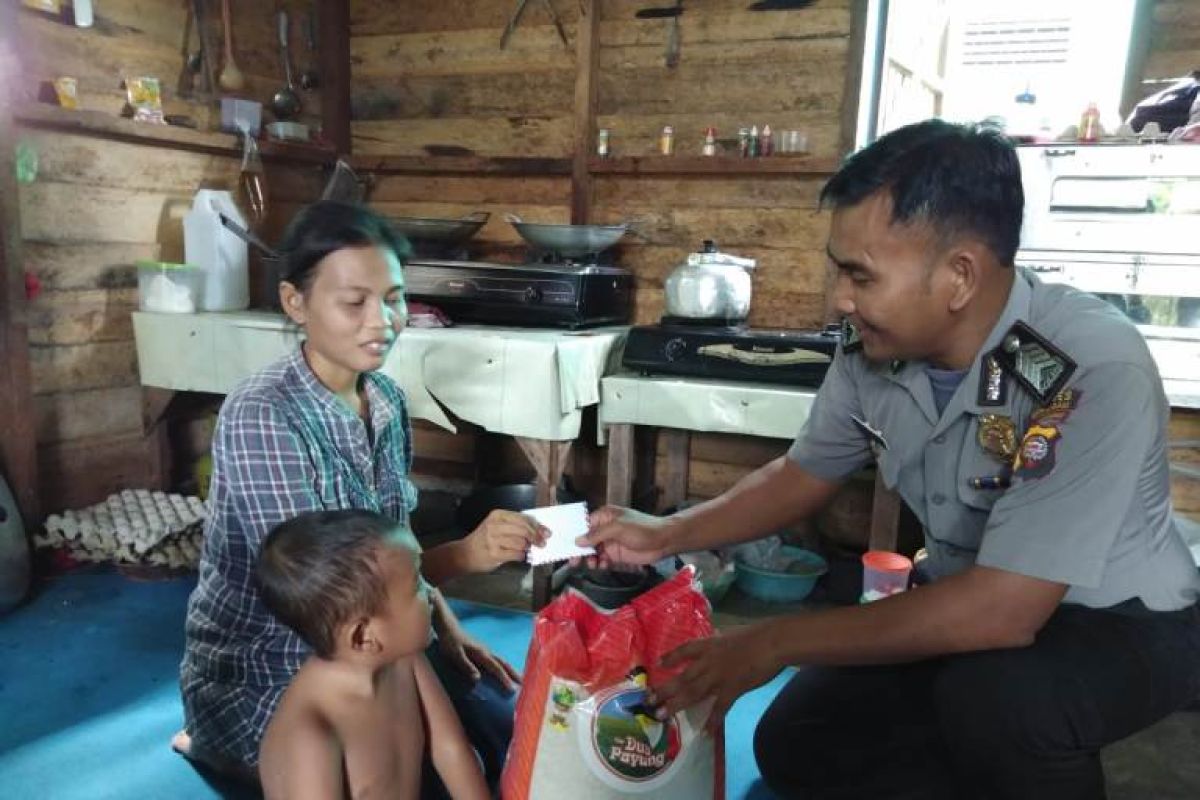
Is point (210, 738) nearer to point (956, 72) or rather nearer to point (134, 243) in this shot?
point (134, 243)

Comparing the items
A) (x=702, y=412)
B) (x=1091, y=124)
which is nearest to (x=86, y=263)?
(x=702, y=412)

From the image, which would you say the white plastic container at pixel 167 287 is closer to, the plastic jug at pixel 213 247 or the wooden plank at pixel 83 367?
the plastic jug at pixel 213 247

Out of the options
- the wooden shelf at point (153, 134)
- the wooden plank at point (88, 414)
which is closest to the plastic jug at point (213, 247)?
the wooden shelf at point (153, 134)

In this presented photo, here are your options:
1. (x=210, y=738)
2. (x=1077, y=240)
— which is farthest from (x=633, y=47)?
(x=210, y=738)

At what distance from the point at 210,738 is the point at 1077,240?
10.5ft

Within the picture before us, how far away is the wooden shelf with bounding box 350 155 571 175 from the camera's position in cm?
351

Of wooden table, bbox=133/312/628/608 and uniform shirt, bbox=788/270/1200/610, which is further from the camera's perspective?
wooden table, bbox=133/312/628/608

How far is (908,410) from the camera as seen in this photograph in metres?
1.49

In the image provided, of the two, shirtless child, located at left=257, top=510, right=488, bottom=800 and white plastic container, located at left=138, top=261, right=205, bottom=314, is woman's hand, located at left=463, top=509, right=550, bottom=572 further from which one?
white plastic container, located at left=138, top=261, right=205, bottom=314

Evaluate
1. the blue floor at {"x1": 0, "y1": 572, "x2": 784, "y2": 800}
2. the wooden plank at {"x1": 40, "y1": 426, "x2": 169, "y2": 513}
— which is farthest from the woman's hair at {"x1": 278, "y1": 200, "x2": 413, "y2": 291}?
the wooden plank at {"x1": 40, "y1": 426, "x2": 169, "y2": 513}

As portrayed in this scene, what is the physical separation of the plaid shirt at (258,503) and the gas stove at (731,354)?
1.23 m

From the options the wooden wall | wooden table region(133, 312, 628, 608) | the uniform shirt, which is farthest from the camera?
the wooden wall

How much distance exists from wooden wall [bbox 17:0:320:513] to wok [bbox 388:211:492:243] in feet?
3.08

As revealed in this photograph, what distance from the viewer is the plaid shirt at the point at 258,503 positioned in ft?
4.57
